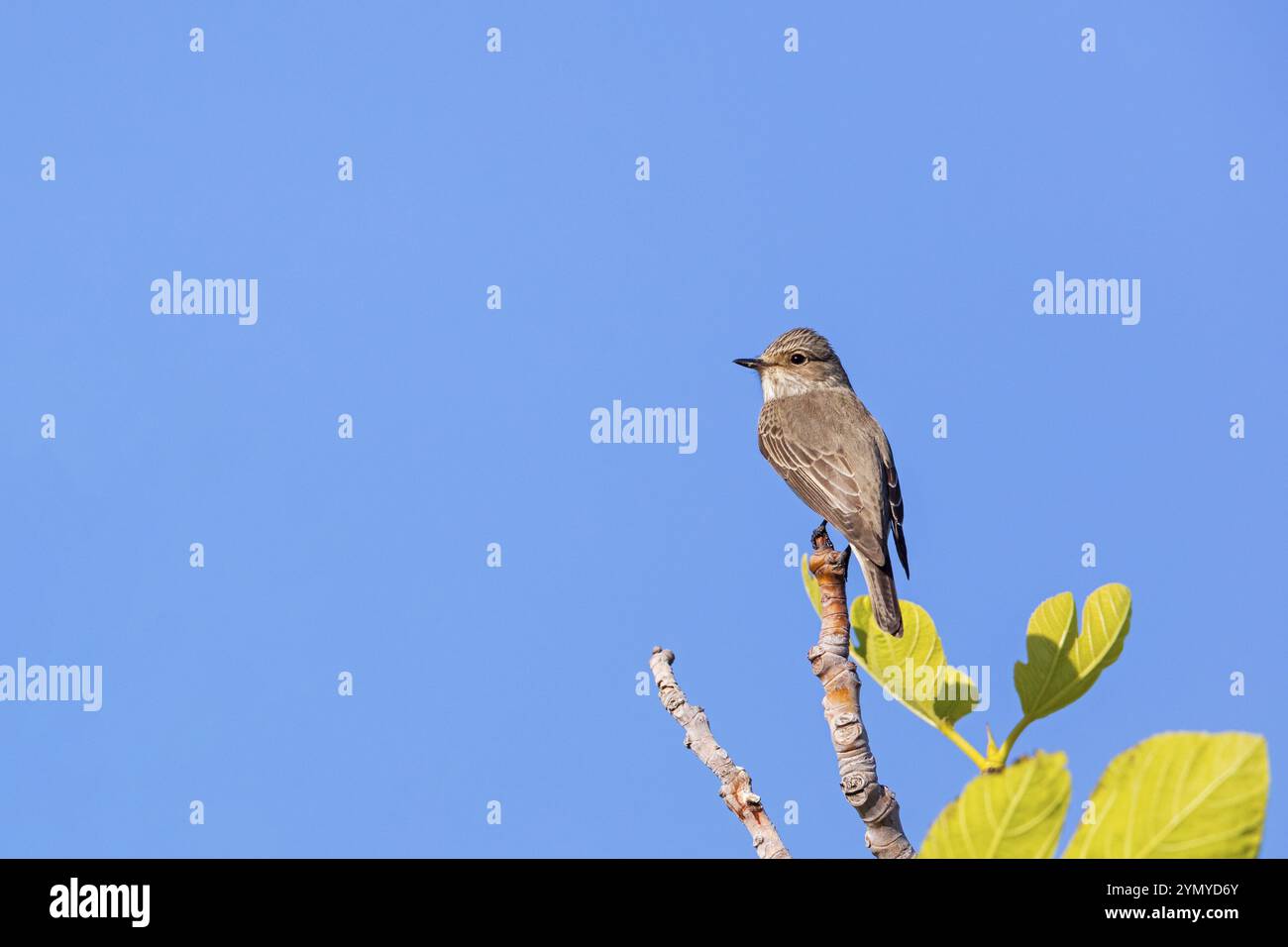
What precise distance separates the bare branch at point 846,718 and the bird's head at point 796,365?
532 centimetres

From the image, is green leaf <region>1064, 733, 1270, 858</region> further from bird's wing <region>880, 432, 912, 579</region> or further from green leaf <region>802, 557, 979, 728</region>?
bird's wing <region>880, 432, 912, 579</region>

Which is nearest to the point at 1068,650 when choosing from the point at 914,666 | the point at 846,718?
the point at 914,666

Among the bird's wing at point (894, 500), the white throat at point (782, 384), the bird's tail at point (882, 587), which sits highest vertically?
the white throat at point (782, 384)

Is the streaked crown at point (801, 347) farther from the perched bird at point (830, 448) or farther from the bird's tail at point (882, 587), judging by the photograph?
the bird's tail at point (882, 587)

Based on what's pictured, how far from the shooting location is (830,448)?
7426 mm

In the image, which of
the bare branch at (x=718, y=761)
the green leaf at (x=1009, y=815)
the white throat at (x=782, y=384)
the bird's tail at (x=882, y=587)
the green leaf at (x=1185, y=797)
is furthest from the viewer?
the white throat at (x=782, y=384)

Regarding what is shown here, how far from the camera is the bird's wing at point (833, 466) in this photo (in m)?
6.29

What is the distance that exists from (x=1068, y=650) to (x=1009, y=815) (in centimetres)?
90

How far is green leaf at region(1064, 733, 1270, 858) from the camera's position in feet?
4.78

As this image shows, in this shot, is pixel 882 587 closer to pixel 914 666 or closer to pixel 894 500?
pixel 894 500

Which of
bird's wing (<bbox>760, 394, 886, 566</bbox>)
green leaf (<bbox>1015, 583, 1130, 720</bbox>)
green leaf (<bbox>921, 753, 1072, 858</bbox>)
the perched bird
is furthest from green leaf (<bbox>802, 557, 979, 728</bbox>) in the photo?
bird's wing (<bbox>760, 394, 886, 566</bbox>)

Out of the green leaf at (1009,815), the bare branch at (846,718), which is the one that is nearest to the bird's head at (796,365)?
the bare branch at (846,718)

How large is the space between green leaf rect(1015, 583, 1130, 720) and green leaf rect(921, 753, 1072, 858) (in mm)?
860
